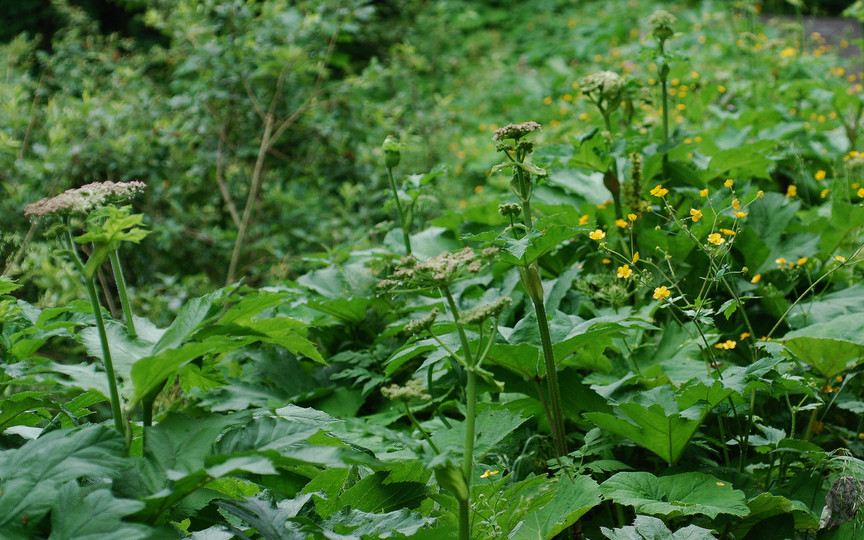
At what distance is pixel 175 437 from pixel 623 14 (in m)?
7.92

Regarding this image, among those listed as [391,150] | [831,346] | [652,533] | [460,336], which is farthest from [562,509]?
[391,150]

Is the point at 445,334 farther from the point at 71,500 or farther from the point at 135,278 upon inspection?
the point at 135,278

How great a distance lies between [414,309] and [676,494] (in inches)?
37.3

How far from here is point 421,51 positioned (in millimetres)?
7324

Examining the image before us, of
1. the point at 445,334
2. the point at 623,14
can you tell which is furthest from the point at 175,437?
the point at 623,14

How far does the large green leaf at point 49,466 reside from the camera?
38.9 inches

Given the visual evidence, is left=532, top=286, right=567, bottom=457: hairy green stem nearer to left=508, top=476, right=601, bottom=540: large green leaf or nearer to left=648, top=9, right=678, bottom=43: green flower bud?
left=508, top=476, right=601, bottom=540: large green leaf

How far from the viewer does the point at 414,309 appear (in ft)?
7.05

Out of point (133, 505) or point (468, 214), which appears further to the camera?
point (468, 214)

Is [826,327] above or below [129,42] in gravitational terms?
below

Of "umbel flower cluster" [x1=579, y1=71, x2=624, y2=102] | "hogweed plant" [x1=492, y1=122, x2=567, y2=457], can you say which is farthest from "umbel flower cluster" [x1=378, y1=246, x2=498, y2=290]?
"umbel flower cluster" [x1=579, y1=71, x2=624, y2=102]

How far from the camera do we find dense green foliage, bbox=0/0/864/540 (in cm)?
116

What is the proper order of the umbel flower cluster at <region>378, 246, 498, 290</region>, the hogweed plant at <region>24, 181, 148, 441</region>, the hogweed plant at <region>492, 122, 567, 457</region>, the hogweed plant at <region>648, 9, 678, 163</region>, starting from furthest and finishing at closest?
the hogweed plant at <region>648, 9, 678, 163</region>, the hogweed plant at <region>492, 122, 567, 457</region>, the umbel flower cluster at <region>378, 246, 498, 290</region>, the hogweed plant at <region>24, 181, 148, 441</region>

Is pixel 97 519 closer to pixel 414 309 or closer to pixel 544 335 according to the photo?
pixel 544 335
